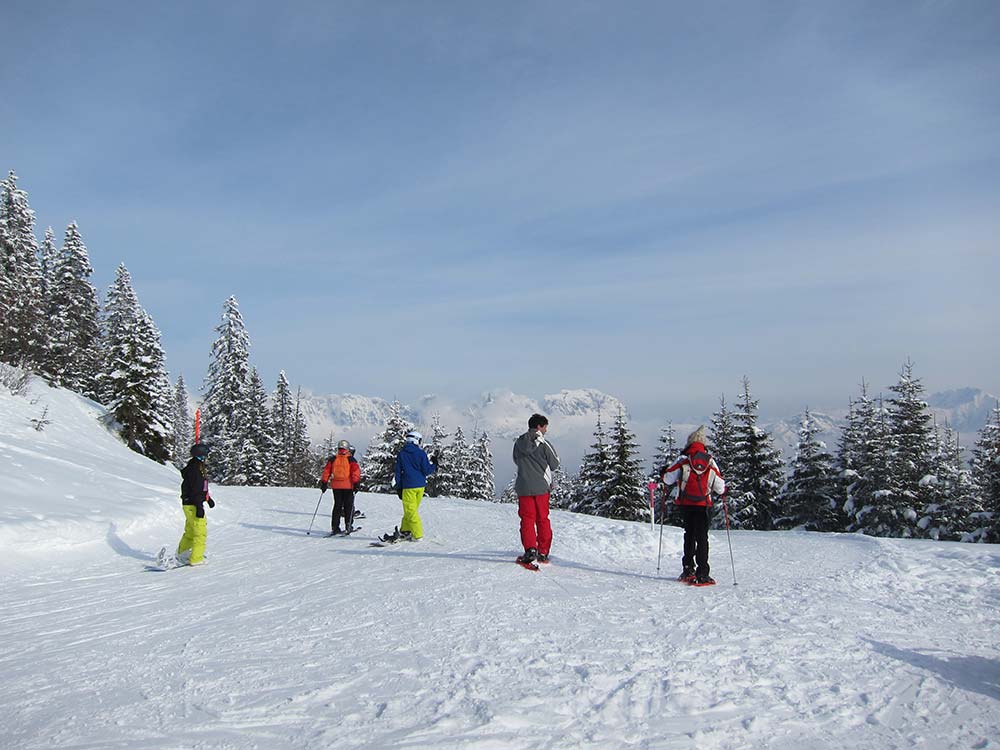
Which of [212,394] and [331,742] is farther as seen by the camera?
[212,394]

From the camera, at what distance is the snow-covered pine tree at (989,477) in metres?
26.6

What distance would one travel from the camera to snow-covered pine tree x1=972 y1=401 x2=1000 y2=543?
26.6m

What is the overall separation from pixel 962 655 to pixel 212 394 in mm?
49893

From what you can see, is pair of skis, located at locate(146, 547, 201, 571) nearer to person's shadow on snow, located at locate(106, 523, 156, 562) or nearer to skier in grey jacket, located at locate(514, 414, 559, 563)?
person's shadow on snow, located at locate(106, 523, 156, 562)

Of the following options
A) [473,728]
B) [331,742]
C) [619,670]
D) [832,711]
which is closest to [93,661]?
[331,742]

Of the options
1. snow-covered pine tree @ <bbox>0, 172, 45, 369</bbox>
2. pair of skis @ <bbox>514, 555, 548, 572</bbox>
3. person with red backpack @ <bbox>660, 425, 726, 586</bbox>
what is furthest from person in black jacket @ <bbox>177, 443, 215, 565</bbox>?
snow-covered pine tree @ <bbox>0, 172, 45, 369</bbox>

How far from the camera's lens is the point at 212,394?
→ 158ft

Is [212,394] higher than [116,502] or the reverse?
higher

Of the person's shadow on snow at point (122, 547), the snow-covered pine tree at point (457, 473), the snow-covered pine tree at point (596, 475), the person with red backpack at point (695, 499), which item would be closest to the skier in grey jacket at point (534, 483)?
the person with red backpack at point (695, 499)

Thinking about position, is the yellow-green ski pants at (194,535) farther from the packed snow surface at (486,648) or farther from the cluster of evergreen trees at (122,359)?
the cluster of evergreen trees at (122,359)

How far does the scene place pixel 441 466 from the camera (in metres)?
47.9

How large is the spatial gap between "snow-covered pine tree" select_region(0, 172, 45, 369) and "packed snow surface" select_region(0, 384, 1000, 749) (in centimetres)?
2287

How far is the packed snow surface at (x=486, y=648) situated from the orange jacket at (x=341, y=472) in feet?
7.28

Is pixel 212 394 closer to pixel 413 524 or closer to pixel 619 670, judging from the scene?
pixel 413 524
